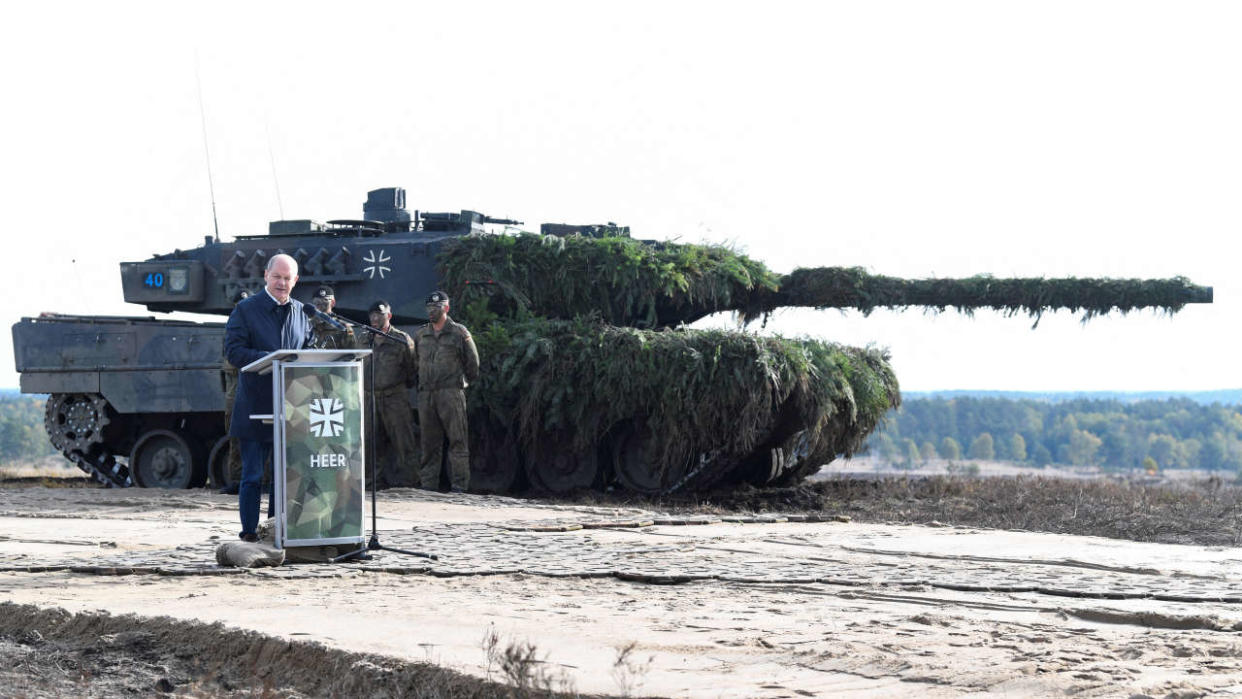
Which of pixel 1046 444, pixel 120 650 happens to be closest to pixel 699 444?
pixel 120 650

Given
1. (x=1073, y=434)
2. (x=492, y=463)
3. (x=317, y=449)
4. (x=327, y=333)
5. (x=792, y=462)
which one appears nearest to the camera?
(x=317, y=449)

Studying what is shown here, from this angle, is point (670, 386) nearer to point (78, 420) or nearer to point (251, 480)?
point (78, 420)

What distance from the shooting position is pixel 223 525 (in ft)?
34.6

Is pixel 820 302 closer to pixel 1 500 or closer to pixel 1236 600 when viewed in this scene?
pixel 1 500

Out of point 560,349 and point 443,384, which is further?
point 560,349

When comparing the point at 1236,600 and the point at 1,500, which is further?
the point at 1,500

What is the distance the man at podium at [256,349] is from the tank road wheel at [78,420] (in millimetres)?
9334

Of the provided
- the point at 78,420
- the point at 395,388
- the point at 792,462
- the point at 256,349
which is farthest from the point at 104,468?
the point at 256,349

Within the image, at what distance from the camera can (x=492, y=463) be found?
16.7 metres

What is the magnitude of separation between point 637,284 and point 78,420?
642 centimetres

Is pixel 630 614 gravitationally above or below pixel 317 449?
below

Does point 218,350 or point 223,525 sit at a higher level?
point 218,350

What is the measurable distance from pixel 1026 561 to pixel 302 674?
4352 mm

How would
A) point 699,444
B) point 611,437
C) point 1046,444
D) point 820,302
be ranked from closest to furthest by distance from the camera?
point 699,444 → point 611,437 → point 820,302 → point 1046,444
